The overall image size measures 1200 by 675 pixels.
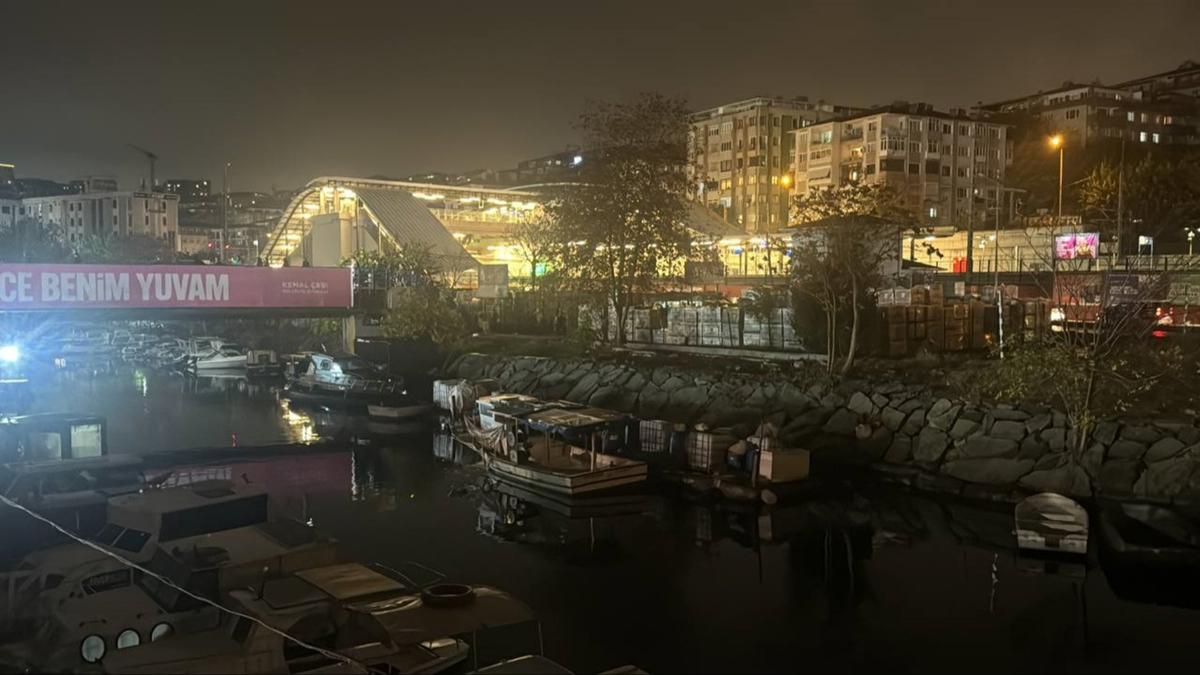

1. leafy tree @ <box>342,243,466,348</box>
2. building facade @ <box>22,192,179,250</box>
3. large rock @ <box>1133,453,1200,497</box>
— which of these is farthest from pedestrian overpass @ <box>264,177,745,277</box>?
building facade @ <box>22,192,179,250</box>

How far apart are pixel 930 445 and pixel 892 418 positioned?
166 centimetres

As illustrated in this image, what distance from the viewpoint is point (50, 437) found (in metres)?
23.9

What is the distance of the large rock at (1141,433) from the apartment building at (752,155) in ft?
296

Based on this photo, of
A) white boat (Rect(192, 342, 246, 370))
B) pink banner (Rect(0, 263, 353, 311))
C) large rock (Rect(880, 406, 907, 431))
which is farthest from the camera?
white boat (Rect(192, 342, 246, 370))

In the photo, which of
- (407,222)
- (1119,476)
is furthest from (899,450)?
(407,222)

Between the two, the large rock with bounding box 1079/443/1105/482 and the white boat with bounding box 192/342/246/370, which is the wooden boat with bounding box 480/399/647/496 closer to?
the large rock with bounding box 1079/443/1105/482

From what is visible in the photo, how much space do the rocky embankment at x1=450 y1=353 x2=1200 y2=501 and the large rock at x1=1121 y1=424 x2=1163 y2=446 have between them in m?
0.02

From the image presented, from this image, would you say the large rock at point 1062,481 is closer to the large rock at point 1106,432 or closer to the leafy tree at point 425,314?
the large rock at point 1106,432

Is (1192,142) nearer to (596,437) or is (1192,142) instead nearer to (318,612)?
(596,437)

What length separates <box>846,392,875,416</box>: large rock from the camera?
Result: 28.6 meters

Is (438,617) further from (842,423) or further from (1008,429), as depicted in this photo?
(1008,429)

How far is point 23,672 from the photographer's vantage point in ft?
39.5

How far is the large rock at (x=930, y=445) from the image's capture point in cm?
2641

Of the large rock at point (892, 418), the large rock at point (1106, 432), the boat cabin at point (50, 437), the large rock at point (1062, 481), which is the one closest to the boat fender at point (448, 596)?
the boat cabin at point (50, 437)
